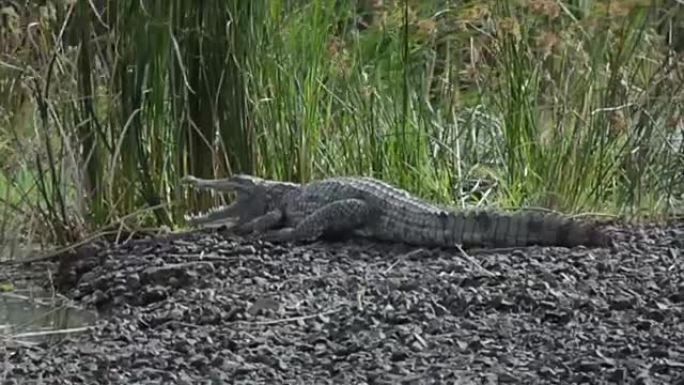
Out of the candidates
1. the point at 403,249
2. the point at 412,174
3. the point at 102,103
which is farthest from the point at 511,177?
the point at 102,103

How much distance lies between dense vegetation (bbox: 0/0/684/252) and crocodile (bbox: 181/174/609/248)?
0.84 feet

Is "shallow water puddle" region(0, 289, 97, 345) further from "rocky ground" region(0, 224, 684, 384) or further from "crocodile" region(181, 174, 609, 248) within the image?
"crocodile" region(181, 174, 609, 248)

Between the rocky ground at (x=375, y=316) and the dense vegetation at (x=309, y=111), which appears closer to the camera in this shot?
the rocky ground at (x=375, y=316)

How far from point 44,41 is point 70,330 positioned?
64.3 inches

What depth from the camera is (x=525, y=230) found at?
16.3 ft

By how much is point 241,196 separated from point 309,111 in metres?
0.53

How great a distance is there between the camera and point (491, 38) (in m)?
6.18

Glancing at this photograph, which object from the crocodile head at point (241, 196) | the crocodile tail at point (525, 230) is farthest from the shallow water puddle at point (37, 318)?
the crocodile tail at point (525, 230)

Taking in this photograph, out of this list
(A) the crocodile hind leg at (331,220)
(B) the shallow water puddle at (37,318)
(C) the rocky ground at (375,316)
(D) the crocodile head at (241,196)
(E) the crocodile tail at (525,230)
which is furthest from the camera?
(D) the crocodile head at (241,196)

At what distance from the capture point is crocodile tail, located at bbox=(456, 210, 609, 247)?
4871 millimetres

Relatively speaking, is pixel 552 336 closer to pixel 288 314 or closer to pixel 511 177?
pixel 288 314

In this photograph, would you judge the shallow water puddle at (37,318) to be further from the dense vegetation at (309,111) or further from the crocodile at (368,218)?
the crocodile at (368,218)

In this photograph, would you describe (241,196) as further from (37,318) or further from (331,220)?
(37,318)

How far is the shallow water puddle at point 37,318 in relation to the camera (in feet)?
14.2
